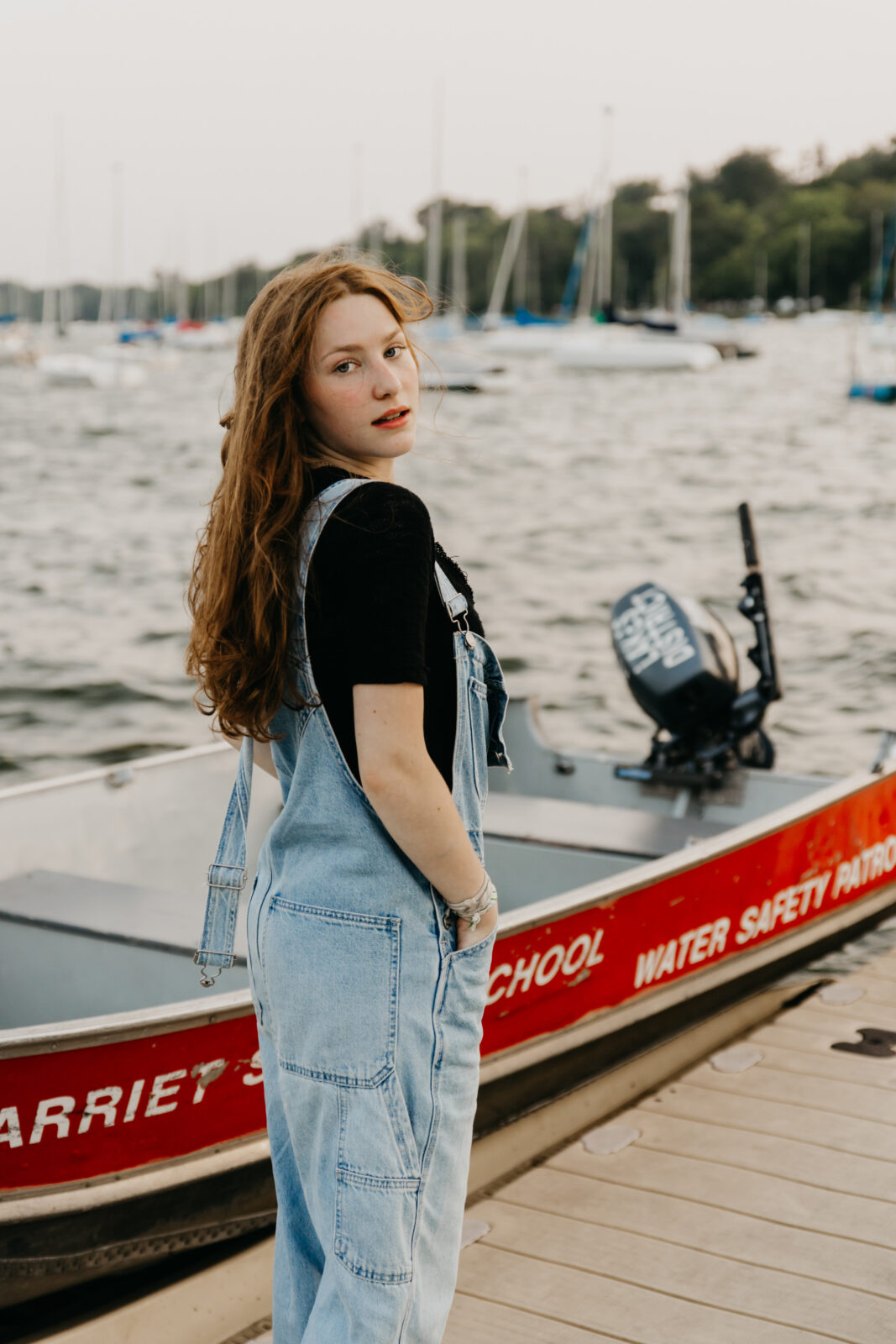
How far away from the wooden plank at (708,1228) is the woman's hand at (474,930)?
184cm

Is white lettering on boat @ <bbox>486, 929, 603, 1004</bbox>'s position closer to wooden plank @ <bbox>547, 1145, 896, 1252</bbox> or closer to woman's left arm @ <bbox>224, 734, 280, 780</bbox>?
wooden plank @ <bbox>547, 1145, 896, 1252</bbox>

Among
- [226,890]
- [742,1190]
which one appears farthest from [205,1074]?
[226,890]

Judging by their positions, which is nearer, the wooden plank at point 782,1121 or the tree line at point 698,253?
the wooden plank at point 782,1121

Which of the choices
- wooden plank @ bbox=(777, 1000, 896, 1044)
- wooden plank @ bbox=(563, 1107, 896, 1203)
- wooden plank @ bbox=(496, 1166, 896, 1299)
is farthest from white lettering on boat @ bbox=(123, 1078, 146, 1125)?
wooden plank @ bbox=(777, 1000, 896, 1044)

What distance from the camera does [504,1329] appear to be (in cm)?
286

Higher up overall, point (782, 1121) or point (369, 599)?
point (369, 599)

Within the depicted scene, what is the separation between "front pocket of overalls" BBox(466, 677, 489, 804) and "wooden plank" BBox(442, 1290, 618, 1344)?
5.56 ft

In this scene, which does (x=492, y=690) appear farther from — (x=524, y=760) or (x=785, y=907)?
(x=524, y=760)

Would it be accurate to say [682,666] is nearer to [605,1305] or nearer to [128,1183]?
[605,1305]

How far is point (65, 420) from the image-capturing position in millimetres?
34750

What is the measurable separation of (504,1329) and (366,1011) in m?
1.69

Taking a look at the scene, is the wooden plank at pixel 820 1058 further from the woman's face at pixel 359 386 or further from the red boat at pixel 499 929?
the woman's face at pixel 359 386

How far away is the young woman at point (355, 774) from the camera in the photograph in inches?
58.1

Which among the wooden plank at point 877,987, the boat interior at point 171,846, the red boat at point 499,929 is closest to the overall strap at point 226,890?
the red boat at point 499,929
